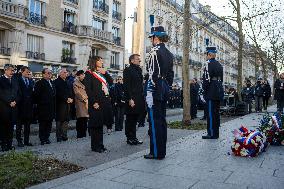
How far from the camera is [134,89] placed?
27.9 ft

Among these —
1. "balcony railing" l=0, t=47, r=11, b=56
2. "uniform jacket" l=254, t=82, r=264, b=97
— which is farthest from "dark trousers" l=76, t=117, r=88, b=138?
"balcony railing" l=0, t=47, r=11, b=56

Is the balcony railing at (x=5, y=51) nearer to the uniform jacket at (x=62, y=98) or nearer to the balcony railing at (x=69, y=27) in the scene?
the balcony railing at (x=69, y=27)

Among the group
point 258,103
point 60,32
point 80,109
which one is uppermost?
point 60,32

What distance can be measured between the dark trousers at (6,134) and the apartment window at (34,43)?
2536 cm

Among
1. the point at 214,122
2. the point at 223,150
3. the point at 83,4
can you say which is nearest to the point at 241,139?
the point at 223,150

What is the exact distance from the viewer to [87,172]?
16.6 ft

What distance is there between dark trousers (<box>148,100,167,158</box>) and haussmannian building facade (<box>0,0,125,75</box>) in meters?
25.7

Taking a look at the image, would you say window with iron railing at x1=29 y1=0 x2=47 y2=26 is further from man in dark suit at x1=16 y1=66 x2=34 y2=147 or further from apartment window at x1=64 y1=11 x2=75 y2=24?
man in dark suit at x1=16 y1=66 x2=34 y2=147

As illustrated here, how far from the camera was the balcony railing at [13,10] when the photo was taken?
29141 millimetres

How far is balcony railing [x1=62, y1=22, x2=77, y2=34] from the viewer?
3652cm

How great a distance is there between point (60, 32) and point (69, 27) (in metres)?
2.15

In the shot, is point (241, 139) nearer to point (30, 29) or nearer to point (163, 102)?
point (163, 102)

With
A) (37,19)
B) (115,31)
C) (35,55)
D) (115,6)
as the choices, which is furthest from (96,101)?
(115,6)

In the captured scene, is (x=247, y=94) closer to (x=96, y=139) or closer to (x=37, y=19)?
(x=96, y=139)
